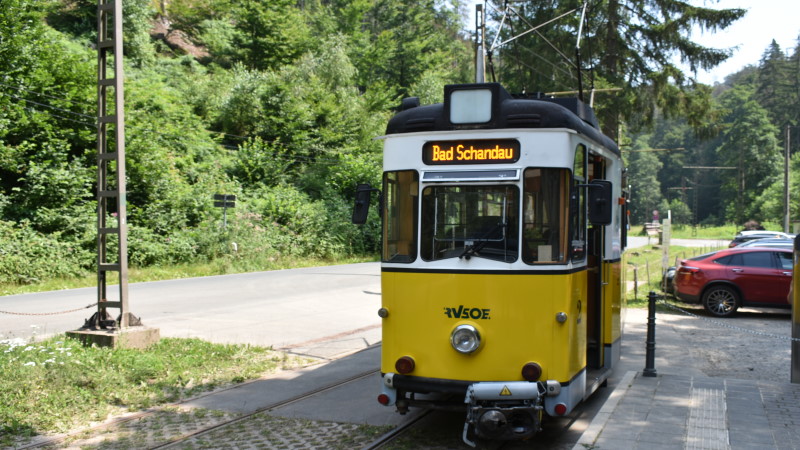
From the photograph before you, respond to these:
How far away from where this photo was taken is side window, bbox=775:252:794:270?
15.4m

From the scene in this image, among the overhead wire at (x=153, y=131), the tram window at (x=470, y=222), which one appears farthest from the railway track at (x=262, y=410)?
the overhead wire at (x=153, y=131)

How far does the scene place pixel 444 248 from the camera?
612 centimetres

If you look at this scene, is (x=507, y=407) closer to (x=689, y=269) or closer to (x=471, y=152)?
(x=471, y=152)

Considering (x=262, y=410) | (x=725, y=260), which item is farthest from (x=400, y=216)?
(x=725, y=260)

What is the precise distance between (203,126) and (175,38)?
66.7 ft

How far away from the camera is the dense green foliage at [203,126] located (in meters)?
23.1

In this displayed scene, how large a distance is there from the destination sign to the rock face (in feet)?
156

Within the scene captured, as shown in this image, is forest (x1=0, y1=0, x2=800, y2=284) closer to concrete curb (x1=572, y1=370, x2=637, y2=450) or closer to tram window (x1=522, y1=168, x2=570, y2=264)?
concrete curb (x1=572, y1=370, x2=637, y2=450)

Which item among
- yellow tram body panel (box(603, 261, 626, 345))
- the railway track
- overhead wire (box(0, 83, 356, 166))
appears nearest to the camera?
the railway track

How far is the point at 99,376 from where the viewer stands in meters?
8.21

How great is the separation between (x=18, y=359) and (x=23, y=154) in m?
18.0

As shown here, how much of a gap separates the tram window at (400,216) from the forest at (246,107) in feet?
34.7

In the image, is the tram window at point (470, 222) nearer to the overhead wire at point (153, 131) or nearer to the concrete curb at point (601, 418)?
the concrete curb at point (601, 418)

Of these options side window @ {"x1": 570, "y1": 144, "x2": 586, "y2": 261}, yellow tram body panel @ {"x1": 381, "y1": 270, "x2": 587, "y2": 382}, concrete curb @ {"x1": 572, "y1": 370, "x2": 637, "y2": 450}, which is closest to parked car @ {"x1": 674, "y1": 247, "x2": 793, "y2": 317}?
concrete curb @ {"x1": 572, "y1": 370, "x2": 637, "y2": 450}
